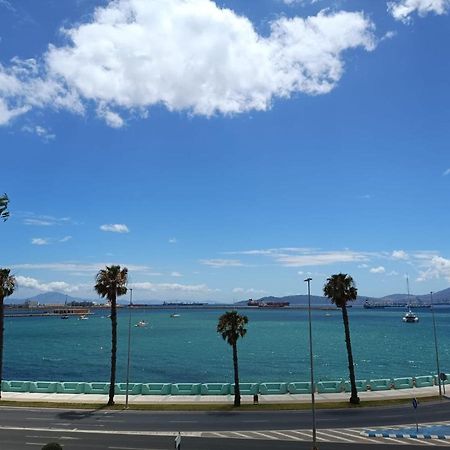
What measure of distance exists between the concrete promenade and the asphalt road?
18.1ft

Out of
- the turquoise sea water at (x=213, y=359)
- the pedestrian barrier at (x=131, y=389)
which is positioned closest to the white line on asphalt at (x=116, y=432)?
the pedestrian barrier at (x=131, y=389)

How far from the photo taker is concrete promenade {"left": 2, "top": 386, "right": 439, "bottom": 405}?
55.6 metres

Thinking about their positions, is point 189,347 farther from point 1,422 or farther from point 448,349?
point 1,422

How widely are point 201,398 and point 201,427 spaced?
16256mm

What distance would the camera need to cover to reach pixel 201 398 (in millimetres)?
58094

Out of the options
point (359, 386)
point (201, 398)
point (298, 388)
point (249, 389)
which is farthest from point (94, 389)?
point (359, 386)

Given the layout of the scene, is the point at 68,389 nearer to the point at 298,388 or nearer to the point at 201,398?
the point at 201,398

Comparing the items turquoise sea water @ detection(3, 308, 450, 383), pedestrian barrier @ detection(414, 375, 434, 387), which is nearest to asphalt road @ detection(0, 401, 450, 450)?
pedestrian barrier @ detection(414, 375, 434, 387)

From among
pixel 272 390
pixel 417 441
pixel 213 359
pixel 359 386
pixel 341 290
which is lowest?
pixel 213 359

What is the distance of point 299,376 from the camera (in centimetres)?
9612

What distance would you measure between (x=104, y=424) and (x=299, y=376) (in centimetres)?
6026

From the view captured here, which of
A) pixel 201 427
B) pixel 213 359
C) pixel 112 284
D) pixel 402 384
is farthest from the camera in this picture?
pixel 213 359

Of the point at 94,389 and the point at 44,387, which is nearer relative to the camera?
the point at 94,389

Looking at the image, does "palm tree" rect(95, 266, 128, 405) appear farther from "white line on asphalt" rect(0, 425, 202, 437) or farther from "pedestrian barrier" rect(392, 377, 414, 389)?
"pedestrian barrier" rect(392, 377, 414, 389)
